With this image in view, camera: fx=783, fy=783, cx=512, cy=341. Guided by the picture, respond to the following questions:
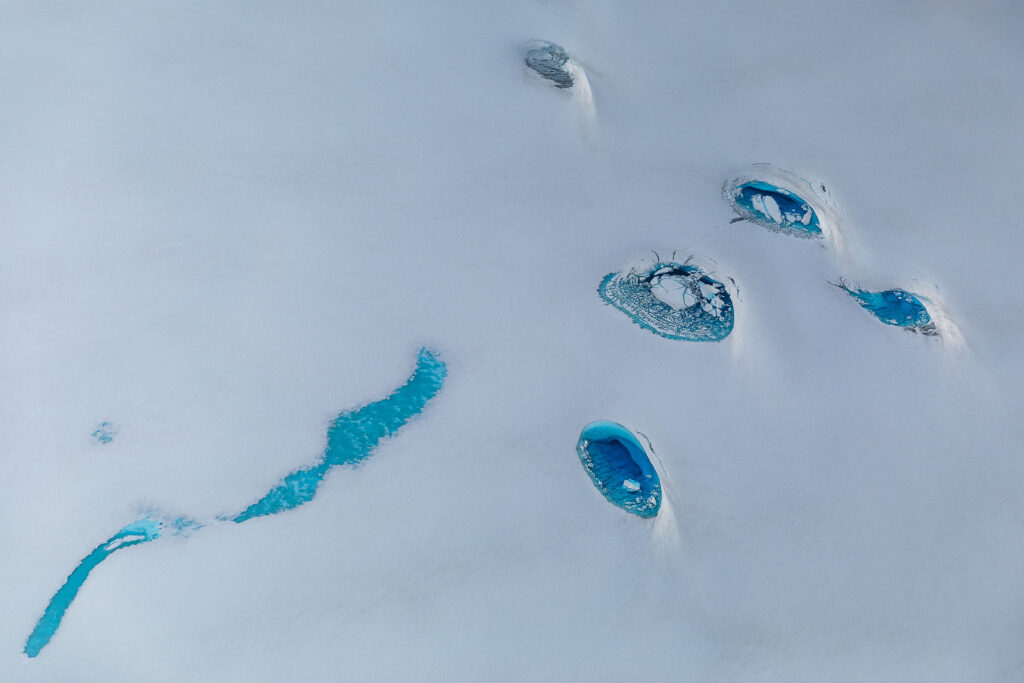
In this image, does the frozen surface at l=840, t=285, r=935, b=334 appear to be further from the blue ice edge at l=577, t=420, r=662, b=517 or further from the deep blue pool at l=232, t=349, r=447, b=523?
the deep blue pool at l=232, t=349, r=447, b=523

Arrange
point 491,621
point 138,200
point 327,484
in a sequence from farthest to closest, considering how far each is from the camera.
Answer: point 138,200
point 327,484
point 491,621

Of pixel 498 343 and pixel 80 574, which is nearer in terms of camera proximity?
pixel 80 574

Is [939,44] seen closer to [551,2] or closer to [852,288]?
[852,288]

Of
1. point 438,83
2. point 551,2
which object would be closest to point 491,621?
point 438,83

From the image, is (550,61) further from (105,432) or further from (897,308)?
(105,432)

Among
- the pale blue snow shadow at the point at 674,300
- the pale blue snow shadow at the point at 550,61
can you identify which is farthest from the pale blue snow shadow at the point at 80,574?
the pale blue snow shadow at the point at 550,61

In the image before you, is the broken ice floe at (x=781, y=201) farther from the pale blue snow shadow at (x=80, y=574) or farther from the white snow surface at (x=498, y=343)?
the pale blue snow shadow at (x=80, y=574)

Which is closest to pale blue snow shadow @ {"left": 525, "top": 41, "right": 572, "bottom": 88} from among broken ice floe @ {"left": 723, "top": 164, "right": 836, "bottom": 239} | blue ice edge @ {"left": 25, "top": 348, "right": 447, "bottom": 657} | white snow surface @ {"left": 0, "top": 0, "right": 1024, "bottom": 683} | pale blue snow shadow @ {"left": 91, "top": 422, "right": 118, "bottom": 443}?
white snow surface @ {"left": 0, "top": 0, "right": 1024, "bottom": 683}

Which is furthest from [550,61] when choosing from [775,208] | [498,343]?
[498,343]
